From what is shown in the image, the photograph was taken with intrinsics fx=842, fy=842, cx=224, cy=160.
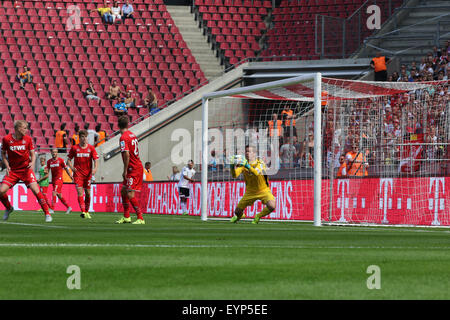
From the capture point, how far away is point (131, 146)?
15211mm

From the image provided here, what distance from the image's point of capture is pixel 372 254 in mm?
8219

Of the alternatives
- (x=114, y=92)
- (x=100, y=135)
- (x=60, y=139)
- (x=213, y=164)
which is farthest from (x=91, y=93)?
(x=213, y=164)

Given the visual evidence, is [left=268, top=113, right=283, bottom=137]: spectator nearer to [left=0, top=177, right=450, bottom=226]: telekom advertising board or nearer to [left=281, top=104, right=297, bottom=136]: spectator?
[left=281, top=104, right=297, bottom=136]: spectator

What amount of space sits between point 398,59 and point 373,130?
1278cm

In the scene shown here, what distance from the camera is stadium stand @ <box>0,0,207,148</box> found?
32.4 metres

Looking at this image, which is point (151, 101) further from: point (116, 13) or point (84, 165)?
point (84, 165)

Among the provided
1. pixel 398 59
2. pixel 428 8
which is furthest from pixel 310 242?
pixel 428 8

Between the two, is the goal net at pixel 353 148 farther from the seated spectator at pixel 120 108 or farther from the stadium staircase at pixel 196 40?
the stadium staircase at pixel 196 40

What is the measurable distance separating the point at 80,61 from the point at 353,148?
18.5 meters

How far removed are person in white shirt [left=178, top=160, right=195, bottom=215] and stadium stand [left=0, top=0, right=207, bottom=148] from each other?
7974mm

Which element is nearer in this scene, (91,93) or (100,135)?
(100,135)

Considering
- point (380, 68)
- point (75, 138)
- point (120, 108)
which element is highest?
point (380, 68)

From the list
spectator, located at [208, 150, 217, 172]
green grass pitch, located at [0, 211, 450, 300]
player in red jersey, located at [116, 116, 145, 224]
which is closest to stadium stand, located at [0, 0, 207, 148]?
spectator, located at [208, 150, 217, 172]
